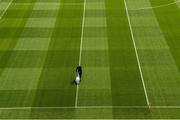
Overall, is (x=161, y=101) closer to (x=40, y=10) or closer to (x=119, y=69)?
(x=119, y=69)

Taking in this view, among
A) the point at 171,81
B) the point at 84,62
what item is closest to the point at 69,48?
the point at 84,62

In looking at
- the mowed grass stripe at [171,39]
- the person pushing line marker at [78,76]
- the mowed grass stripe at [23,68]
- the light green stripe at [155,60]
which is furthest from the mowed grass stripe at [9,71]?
the mowed grass stripe at [171,39]

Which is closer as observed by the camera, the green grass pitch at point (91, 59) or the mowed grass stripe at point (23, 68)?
the green grass pitch at point (91, 59)

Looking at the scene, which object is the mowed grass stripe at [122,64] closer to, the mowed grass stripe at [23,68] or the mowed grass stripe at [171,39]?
the mowed grass stripe at [171,39]

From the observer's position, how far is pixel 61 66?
33281 millimetres

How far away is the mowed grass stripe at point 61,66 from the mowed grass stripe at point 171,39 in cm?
802

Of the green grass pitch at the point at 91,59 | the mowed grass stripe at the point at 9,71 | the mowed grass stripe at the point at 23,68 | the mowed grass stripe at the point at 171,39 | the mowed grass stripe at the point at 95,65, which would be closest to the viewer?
the green grass pitch at the point at 91,59

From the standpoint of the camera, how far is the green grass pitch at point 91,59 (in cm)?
2769

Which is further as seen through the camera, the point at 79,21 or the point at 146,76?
the point at 79,21

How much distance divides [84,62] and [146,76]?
6264 millimetres

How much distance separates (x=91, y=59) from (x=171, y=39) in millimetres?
9562

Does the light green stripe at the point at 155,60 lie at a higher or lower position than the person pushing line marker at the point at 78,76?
lower

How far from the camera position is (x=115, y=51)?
35.8 meters

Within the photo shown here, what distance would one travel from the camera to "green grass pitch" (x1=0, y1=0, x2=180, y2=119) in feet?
90.8
